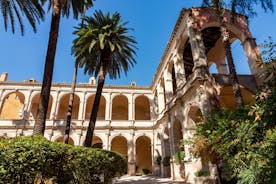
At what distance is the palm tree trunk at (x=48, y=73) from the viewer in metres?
7.17

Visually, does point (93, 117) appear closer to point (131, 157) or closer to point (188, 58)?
point (131, 157)

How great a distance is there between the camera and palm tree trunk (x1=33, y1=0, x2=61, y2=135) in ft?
23.5

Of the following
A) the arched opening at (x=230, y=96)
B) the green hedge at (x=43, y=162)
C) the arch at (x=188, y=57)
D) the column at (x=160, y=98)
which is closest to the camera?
the green hedge at (x=43, y=162)

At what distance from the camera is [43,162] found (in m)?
4.16

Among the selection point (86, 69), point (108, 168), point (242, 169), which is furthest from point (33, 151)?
point (86, 69)

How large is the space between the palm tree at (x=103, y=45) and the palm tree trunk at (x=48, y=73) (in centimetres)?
350

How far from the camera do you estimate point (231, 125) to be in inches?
251

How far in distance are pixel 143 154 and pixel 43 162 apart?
23.7 meters

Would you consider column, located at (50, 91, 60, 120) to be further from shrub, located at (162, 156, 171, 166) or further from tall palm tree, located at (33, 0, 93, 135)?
tall palm tree, located at (33, 0, 93, 135)

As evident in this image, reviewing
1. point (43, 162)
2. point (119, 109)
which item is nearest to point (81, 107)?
point (119, 109)

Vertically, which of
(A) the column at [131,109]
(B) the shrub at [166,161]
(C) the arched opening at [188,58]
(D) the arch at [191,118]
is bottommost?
(B) the shrub at [166,161]

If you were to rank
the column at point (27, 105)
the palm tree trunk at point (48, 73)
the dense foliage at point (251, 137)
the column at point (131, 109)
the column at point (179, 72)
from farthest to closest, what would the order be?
1. the column at point (131, 109)
2. the column at point (27, 105)
3. the column at point (179, 72)
4. the palm tree trunk at point (48, 73)
5. the dense foliage at point (251, 137)

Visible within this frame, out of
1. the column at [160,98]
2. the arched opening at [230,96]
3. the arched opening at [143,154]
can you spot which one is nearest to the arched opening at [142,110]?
the arched opening at [143,154]

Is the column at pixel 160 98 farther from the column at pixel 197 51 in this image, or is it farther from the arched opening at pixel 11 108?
the arched opening at pixel 11 108
